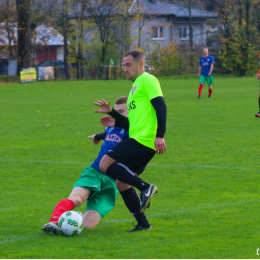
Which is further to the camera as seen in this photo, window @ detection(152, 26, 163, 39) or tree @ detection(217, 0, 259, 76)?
window @ detection(152, 26, 163, 39)

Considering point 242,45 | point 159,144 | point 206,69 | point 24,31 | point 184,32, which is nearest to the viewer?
point 159,144

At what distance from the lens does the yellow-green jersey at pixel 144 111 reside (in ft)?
14.4

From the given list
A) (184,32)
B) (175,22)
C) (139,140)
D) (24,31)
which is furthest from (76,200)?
(175,22)

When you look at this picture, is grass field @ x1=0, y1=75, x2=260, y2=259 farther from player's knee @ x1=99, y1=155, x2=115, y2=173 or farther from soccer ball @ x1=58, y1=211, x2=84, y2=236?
player's knee @ x1=99, y1=155, x2=115, y2=173

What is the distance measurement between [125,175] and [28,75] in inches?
1202

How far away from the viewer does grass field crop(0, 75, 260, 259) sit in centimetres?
407

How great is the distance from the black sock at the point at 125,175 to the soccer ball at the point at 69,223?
58 centimetres

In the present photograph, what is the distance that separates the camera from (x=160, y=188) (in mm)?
6711

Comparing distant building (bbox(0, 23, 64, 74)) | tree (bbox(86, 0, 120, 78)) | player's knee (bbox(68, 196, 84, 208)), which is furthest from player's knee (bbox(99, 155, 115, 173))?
tree (bbox(86, 0, 120, 78))

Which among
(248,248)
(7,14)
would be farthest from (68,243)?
(7,14)

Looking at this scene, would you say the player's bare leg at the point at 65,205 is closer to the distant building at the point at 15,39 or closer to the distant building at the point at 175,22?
the distant building at the point at 15,39

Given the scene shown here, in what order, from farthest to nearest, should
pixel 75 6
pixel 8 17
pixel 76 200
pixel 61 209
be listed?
pixel 75 6 → pixel 8 17 → pixel 76 200 → pixel 61 209

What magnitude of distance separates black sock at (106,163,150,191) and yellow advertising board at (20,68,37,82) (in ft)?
98.1

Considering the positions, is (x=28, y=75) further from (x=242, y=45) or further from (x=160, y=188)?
(x=160, y=188)
